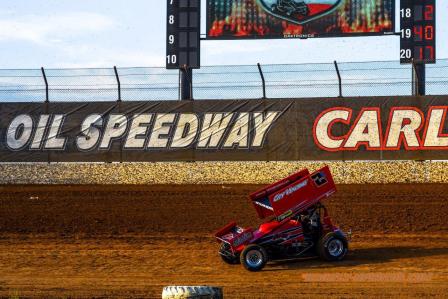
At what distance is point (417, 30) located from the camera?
74.4 ft

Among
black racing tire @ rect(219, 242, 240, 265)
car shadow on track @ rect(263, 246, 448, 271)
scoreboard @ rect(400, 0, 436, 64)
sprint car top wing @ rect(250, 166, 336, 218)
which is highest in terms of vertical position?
scoreboard @ rect(400, 0, 436, 64)

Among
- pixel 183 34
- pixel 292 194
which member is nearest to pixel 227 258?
pixel 292 194

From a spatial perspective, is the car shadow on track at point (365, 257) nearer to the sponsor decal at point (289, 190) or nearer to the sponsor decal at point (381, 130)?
the sponsor decal at point (289, 190)

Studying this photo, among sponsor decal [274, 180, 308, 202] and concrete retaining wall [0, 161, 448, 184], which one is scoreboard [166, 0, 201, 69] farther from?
sponsor decal [274, 180, 308, 202]

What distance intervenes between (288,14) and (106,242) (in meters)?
11.8

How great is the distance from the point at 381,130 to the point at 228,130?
4574 mm

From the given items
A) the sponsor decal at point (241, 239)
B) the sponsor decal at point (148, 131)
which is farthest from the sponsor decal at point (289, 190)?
the sponsor decal at point (148, 131)

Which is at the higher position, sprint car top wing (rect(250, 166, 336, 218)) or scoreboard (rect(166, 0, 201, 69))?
scoreboard (rect(166, 0, 201, 69))

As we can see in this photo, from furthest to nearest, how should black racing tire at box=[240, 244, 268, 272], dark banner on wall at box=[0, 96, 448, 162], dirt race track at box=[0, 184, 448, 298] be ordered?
1. dark banner on wall at box=[0, 96, 448, 162]
2. black racing tire at box=[240, 244, 268, 272]
3. dirt race track at box=[0, 184, 448, 298]

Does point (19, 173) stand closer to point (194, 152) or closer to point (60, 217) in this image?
point (194, 152)

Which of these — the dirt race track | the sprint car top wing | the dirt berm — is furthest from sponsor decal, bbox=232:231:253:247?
the dirt berm

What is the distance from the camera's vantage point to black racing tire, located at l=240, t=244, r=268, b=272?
1118 centimetres

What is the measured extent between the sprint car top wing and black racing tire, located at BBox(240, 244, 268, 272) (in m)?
0.65

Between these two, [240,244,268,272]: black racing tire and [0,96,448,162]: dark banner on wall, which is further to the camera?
[0,96,448,162]: dark banner on wall
